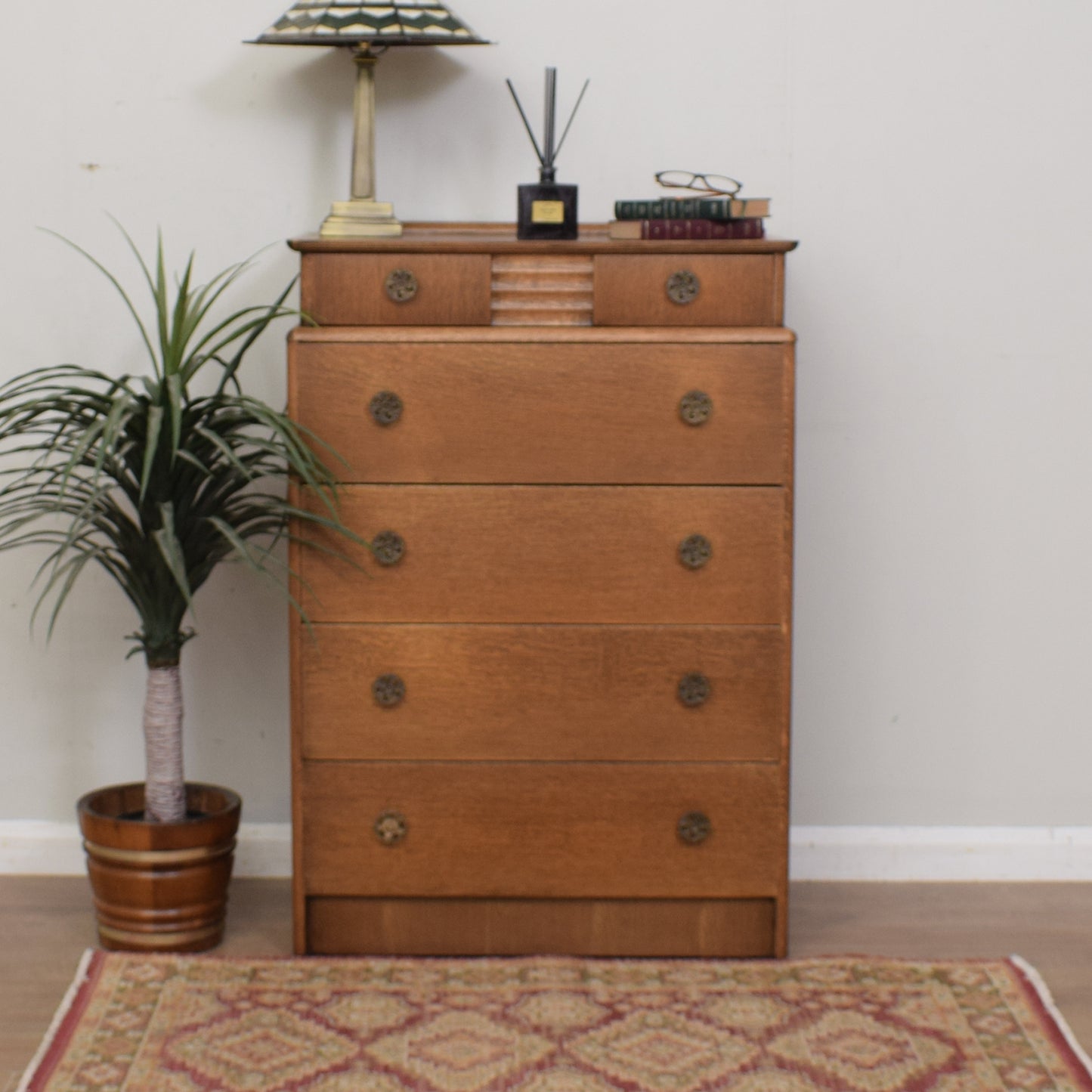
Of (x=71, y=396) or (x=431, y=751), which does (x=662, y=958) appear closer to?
(x=431, y=751)

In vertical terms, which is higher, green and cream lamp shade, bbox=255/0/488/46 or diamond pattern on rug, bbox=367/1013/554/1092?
green and cream lamp shade, bbox=255/0/488/46

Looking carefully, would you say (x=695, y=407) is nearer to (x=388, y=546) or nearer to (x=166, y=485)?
(x=388, y=546)

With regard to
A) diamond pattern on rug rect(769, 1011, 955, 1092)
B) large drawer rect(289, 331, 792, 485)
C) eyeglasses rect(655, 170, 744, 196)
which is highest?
eyeglasses rect(655, 170, 744, 196)

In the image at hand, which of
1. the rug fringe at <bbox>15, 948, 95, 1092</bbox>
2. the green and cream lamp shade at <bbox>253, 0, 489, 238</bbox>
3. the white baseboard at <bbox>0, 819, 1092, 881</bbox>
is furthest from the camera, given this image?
the white baseboard at <bbox>0, 819, 1092, 881</bbox>

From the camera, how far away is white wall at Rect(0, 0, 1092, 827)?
2611 mm

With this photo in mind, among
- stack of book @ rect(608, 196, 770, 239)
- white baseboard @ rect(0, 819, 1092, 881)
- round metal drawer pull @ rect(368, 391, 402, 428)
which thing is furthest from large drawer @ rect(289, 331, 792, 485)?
white baseboard @ rect(0, 819, 1092, 881)

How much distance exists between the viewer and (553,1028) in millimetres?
2109

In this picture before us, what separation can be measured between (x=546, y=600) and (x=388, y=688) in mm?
289

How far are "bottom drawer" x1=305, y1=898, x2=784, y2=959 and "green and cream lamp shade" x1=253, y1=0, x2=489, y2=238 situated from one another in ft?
3.70

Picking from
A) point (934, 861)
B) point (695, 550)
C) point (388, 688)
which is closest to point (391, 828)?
point (388, 688)

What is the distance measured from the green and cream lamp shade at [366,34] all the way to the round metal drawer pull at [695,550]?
0.70 meters

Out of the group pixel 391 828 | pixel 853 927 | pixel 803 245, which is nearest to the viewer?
pixel 391 828

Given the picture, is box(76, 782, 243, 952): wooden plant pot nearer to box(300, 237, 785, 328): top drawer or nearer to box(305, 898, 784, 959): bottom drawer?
box(305, 898, 784, 959): bottom drawer

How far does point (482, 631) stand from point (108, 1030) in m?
0.81
